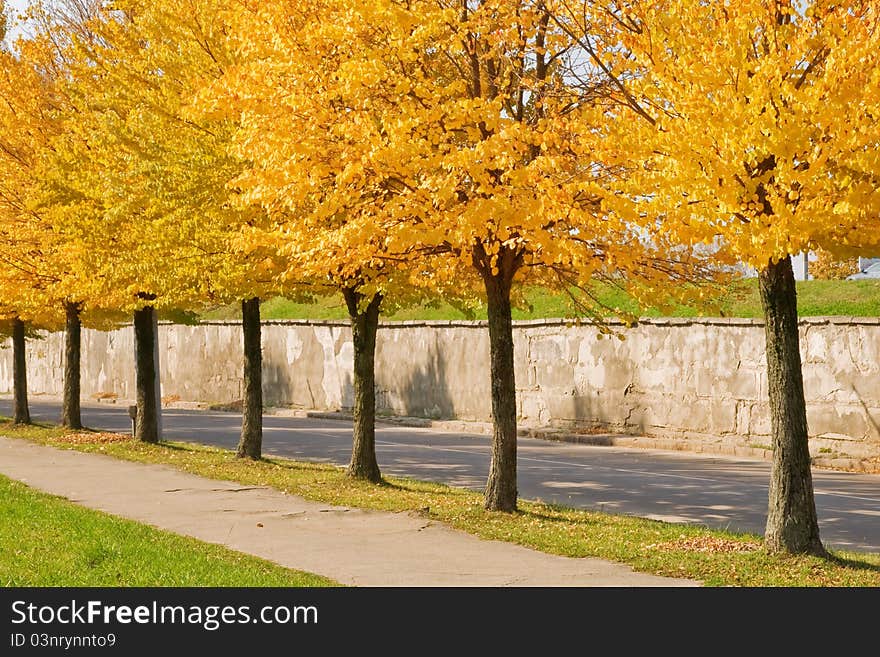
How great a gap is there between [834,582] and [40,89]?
18.5m

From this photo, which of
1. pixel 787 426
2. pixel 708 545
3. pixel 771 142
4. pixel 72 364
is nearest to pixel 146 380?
pixel 72 364

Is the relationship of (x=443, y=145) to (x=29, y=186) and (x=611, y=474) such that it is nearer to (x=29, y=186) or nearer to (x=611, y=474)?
(x=611, y=474)

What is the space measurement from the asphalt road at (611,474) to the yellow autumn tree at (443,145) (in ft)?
8.44

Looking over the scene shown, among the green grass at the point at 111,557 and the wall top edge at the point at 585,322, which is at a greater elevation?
the wall top edge at the point at 585,322

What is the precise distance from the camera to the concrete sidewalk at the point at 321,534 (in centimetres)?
1002

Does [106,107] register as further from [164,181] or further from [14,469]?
[14,469]

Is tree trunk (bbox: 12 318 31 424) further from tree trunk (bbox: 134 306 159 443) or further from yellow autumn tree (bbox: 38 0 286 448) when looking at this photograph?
yellow autumn tree (bbox: 38 0 286 448)

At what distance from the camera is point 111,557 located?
1065 cm

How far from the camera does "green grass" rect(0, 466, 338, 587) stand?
31.3 feet

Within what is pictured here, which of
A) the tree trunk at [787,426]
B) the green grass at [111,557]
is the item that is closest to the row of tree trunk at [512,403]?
the tree trunk at [787,426]

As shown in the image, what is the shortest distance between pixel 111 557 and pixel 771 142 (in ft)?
20.5

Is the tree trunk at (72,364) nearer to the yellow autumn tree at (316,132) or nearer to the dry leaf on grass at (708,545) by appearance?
the yellow autumn tree at (316,132)

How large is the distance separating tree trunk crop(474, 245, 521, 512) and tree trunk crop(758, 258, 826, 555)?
3.59 meters

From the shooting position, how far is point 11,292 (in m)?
24.2
